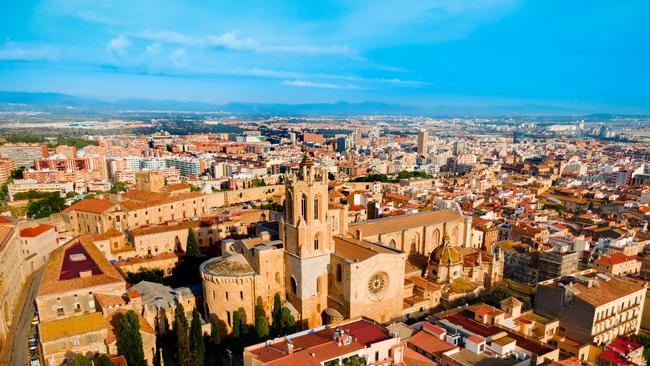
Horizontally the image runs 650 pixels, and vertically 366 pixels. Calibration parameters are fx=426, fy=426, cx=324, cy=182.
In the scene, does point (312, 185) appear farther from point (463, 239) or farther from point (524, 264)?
point (524, 264)

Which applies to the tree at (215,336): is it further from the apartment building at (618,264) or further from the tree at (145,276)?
the apartment building at (618,264)

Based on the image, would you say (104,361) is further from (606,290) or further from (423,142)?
(423,142)

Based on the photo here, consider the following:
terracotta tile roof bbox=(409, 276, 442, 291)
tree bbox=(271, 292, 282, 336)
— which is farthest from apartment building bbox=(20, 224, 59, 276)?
terracotta tile roof bbox=(409, 276, 442, 291)

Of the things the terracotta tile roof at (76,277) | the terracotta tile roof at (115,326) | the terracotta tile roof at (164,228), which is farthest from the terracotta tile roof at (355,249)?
the terracotta tile roof at (164,228)

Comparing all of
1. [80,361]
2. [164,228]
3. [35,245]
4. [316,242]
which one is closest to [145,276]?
[164,228]

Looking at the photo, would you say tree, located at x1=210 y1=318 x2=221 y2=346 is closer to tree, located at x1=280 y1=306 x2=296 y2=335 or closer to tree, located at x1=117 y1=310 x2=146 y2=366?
tree, located at x1=280 y1=306 x2=296 y2=335
